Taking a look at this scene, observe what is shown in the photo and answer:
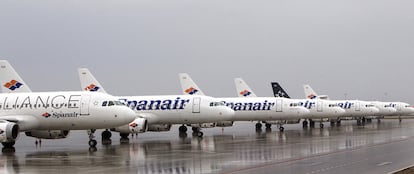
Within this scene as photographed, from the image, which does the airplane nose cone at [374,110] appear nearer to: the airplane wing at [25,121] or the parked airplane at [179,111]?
the parked airplane at [179,111]

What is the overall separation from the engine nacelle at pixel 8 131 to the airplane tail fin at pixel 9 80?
41.5 ft

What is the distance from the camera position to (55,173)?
906 inches

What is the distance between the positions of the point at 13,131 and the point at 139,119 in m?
11.0

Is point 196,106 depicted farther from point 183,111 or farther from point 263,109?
point 263,109

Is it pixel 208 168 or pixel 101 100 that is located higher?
pixel 101 100

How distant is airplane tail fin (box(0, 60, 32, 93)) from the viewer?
47375 millimetres

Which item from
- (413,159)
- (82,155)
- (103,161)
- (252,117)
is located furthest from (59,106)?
(252,117)

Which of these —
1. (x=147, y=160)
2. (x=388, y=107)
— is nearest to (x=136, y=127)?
(x=147, y=160)

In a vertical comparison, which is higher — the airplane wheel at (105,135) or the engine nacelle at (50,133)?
the engine nacelle at (50,133)

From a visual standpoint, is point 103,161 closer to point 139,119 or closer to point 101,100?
point 101,100

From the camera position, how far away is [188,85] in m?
66.7

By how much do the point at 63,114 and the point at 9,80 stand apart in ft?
41.5

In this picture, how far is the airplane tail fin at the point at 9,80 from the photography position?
1865 inches

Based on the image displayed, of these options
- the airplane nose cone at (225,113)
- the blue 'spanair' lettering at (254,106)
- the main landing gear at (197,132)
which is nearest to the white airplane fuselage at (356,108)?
the blue 'spanair' lettering at (254,106)
